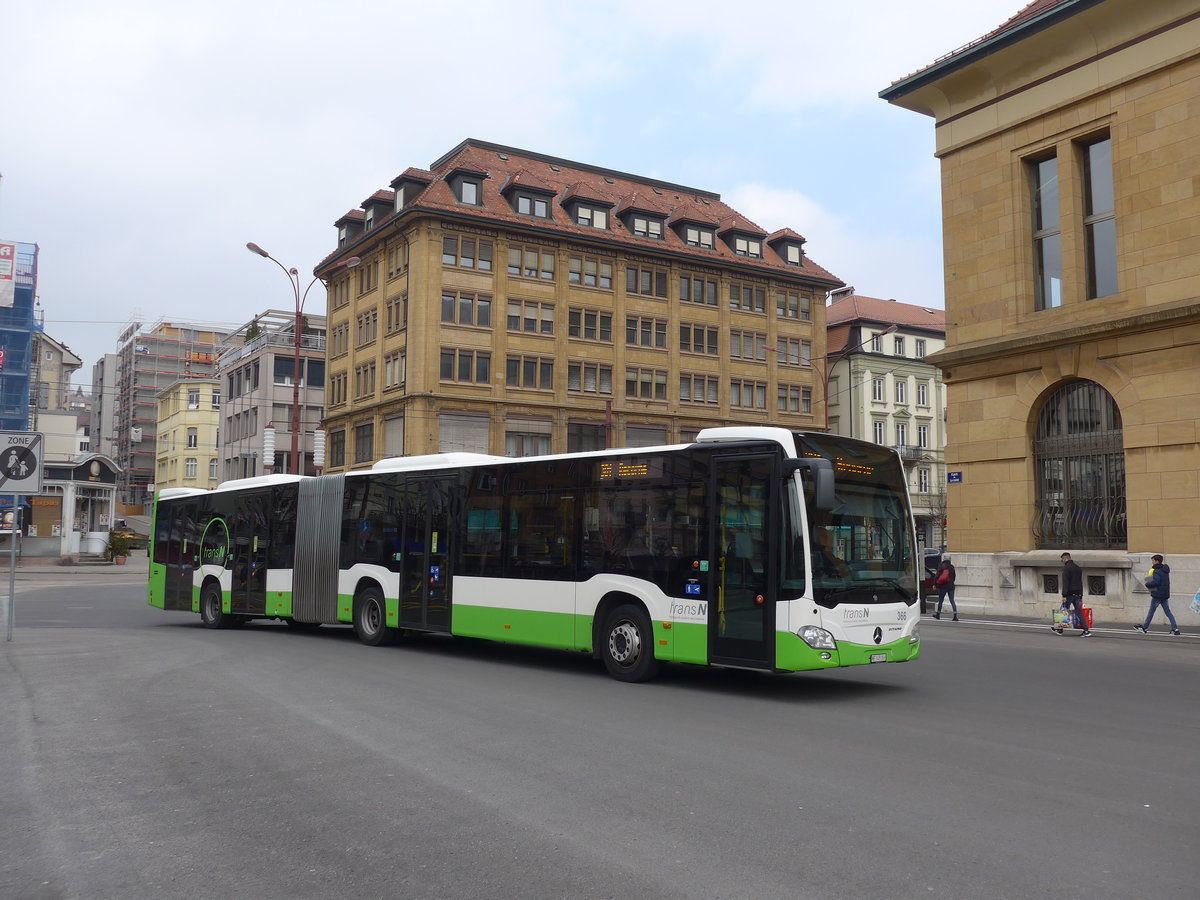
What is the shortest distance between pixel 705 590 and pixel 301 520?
10.1 m

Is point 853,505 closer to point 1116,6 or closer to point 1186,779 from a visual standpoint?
point 1186,779

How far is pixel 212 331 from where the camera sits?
132 meters

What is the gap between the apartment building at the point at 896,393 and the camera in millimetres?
72812

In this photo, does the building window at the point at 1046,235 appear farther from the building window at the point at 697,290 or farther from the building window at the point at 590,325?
the building window at the point at 697,290

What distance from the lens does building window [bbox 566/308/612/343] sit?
2212 inches

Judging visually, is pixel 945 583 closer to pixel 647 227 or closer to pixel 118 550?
pixel 647 227

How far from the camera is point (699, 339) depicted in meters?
60.1

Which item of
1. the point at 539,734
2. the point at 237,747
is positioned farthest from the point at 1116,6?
the point at 237,747

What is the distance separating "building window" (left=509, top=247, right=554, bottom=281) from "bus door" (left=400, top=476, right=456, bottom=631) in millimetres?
38922

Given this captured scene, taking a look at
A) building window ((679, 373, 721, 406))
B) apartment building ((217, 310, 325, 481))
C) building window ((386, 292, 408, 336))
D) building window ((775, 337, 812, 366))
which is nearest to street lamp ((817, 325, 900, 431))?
building window ((775, 337, 812, 366))

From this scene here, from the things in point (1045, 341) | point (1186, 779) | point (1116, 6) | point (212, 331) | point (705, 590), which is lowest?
point (1186, 779)

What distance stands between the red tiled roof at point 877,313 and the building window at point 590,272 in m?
22.4

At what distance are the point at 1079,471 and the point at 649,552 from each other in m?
17.1

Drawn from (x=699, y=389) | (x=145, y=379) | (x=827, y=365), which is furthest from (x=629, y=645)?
(x=145, y=379)
